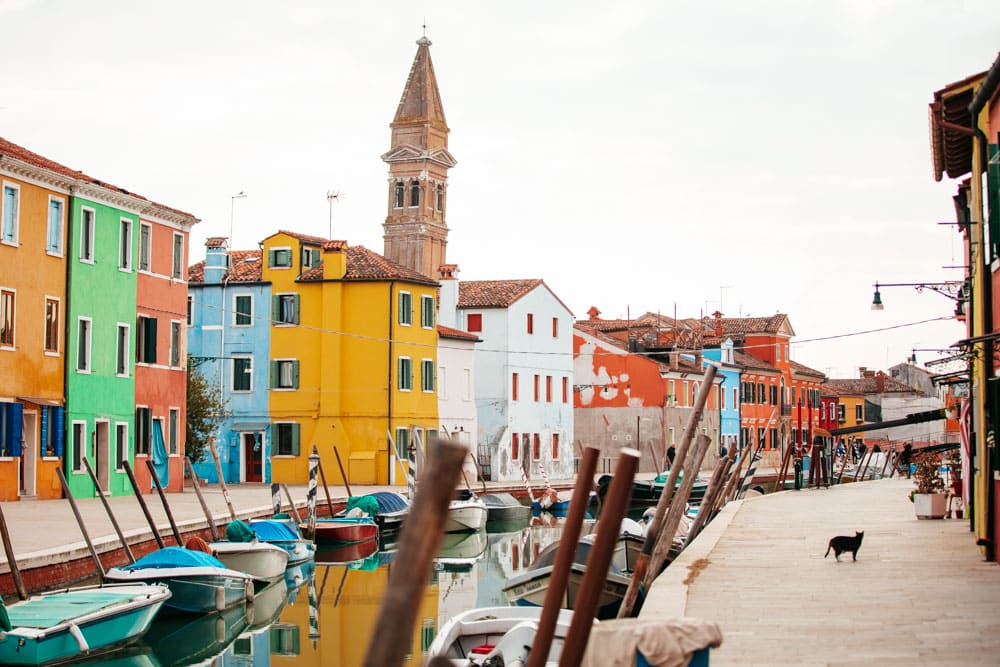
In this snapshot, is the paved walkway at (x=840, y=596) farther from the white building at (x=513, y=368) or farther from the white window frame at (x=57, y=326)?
the white building at (x=513, y=368)

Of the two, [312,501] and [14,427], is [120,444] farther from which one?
[312,501]

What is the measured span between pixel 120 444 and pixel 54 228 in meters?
5.74

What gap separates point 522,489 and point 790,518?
21.2 metres

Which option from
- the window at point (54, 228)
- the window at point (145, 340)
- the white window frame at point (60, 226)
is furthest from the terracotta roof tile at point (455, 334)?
the window at point (54, 228)

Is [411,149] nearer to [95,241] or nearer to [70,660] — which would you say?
[95,241]

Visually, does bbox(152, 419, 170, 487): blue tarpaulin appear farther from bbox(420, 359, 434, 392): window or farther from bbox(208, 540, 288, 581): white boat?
bbox(208, 540, 288, 581): white boat

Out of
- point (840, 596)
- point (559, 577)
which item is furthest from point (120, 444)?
point (559, 577)

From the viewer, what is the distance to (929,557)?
1584cm

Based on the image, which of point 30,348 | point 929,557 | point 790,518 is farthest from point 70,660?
point 30,348

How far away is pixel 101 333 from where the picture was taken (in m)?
32.9

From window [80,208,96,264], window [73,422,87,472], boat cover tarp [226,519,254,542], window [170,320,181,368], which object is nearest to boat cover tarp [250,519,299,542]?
boat cover tarp [226,519,254,542]

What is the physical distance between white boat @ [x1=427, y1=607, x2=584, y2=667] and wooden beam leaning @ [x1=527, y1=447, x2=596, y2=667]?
4353 mm

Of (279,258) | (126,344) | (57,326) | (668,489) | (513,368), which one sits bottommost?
(668,489)

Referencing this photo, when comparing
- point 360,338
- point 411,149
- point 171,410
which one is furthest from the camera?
point 411,149
